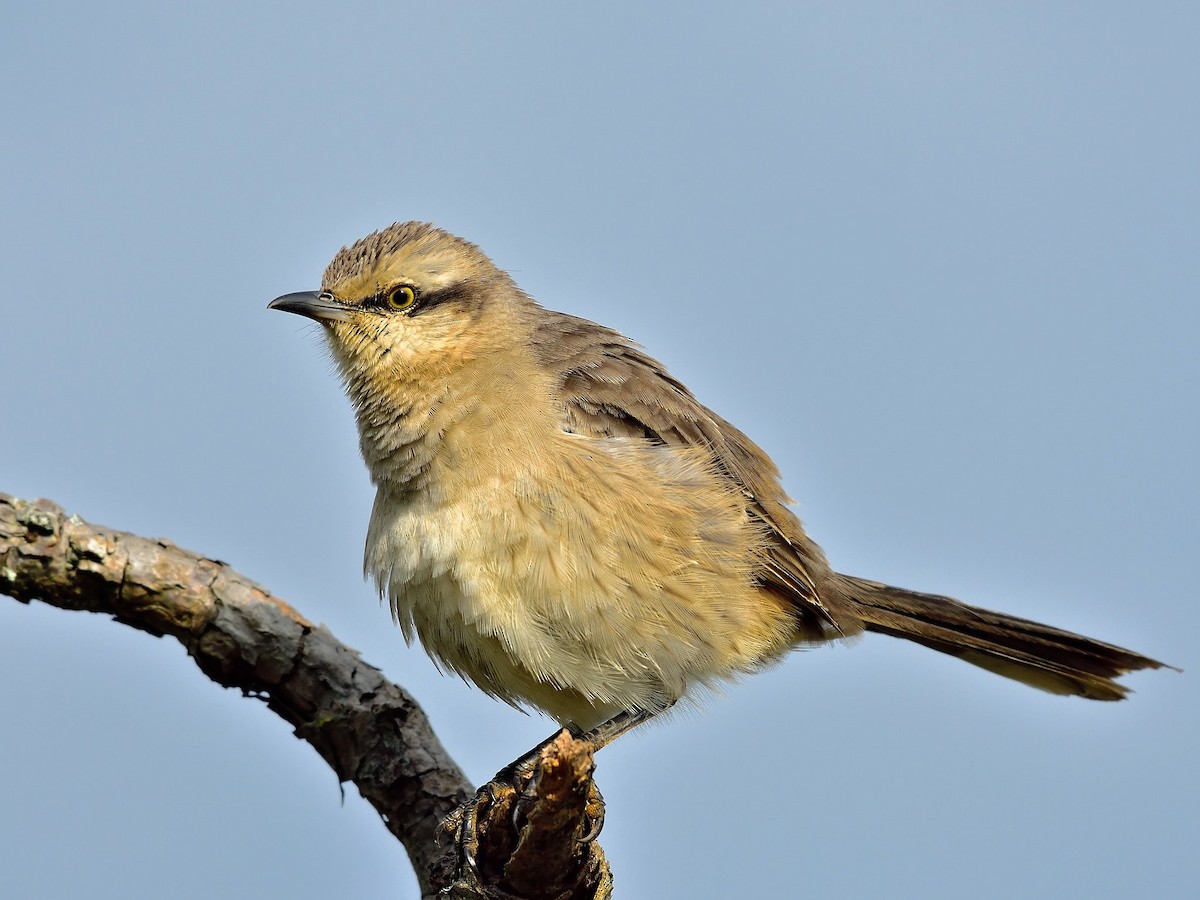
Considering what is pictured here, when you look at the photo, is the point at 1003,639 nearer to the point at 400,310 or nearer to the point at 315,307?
the point at 400,310

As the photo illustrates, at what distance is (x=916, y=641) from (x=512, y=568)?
9.29ft

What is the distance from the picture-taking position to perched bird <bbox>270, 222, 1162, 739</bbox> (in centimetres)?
564

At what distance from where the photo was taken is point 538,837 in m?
4.62

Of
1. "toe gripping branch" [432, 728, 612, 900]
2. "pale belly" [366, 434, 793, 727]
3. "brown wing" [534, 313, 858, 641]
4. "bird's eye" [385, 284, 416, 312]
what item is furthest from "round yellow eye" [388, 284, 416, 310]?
"toe gripping branch" [432, 728, 612, 900]

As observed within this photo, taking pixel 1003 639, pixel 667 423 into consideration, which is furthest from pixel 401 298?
pixel 1003 639

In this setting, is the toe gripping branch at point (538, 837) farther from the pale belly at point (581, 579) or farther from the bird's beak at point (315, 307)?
the bird's beak at point (315, 307)

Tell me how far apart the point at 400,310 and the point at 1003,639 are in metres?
3.85

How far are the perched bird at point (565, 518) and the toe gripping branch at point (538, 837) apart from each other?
789 millimetres

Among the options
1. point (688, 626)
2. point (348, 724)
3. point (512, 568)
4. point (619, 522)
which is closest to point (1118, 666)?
point (688, 626)

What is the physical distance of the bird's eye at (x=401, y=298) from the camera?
21.0 feet

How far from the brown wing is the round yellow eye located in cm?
69

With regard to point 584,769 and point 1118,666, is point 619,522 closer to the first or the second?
point 584,769

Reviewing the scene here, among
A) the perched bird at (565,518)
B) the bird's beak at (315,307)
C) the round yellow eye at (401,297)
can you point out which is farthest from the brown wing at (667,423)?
the bird's beak at (315,307)

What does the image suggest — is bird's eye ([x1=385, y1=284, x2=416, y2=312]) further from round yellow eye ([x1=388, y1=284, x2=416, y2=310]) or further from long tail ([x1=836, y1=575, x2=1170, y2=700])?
long tail ([x1=836, y1=575, x2=1170, y2=700])
